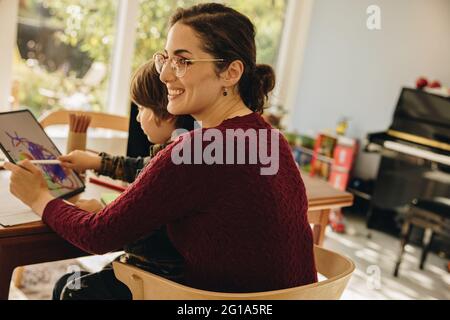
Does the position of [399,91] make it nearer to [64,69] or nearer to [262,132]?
[64,69]

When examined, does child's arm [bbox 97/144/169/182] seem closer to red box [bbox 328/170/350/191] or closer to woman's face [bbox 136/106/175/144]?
woman's face [bbox 136/106/175/144]

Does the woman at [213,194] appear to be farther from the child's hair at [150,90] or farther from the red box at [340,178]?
the red box at [340,178]

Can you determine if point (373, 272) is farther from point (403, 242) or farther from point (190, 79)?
point (190, 79)

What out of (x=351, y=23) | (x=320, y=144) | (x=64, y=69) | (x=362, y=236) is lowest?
(x=362, y=236)

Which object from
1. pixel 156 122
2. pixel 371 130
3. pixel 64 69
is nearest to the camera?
pixel 156 122

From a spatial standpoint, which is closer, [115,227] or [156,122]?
[115,227]

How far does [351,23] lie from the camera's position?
4398 mm

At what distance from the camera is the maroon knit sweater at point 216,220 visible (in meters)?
0.99

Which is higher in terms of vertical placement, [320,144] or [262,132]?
[262,132]

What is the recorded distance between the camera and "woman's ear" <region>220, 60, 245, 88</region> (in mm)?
1143

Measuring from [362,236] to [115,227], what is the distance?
306 centimetres

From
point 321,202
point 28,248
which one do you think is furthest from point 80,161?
point 321,202

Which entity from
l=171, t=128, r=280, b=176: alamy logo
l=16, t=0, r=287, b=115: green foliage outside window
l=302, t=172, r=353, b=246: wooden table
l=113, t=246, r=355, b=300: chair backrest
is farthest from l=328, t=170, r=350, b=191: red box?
l=171, t=128, r=280, b=176: alamy logo
